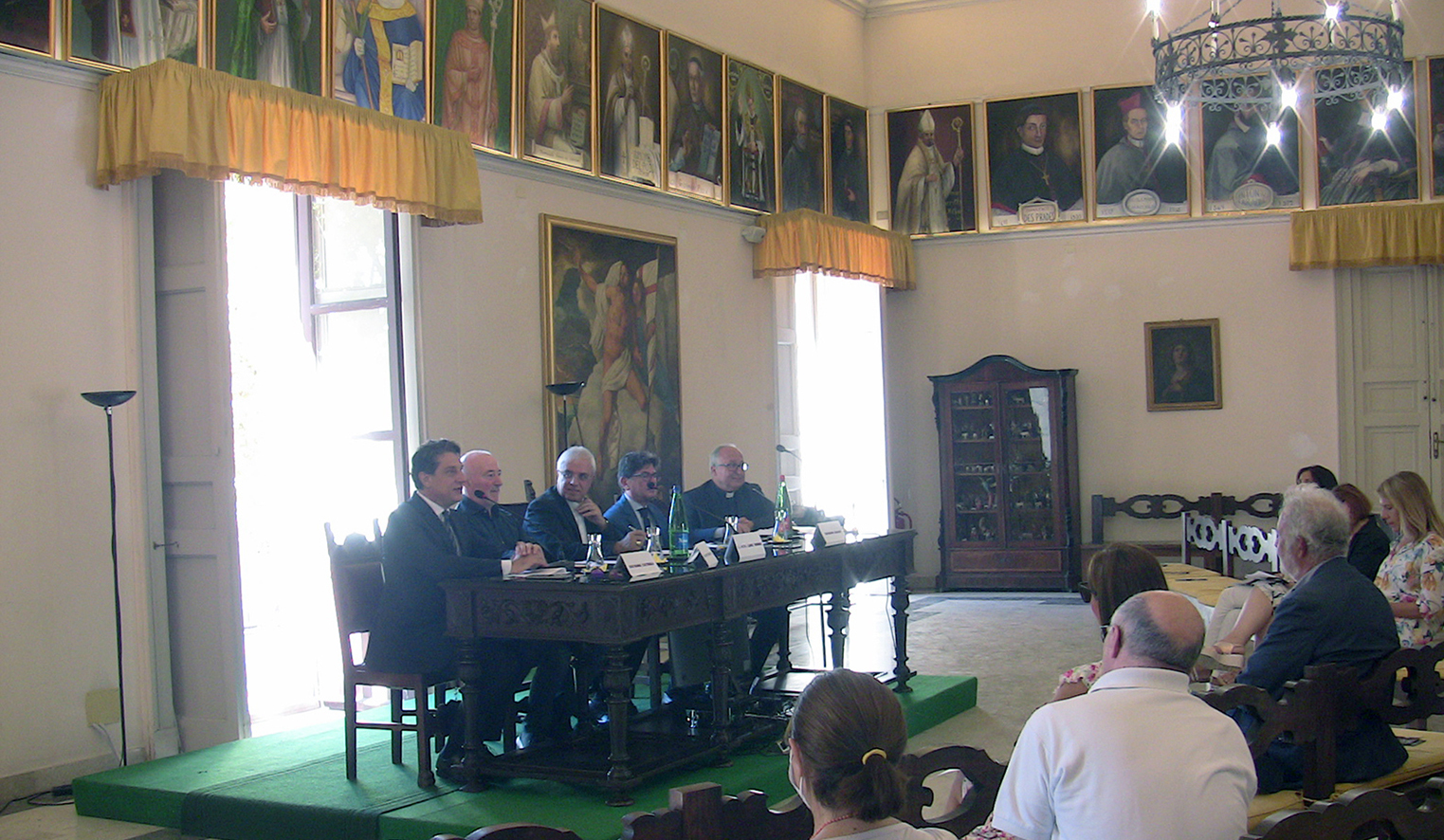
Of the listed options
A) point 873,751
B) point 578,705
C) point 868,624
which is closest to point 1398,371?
point 868,624

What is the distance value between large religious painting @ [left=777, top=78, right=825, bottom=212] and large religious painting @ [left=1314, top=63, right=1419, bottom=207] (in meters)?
5.04

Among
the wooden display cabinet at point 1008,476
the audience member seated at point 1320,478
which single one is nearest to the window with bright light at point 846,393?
the wooden display cabinet at point 1008,476

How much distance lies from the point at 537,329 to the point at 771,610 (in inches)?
111

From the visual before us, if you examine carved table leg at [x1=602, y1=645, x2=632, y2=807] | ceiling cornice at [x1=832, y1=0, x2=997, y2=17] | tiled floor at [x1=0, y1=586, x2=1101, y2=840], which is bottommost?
tiled floor at [x1=0, y1=586, x2=1101, y2=840]

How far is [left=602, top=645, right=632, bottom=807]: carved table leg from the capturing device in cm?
553

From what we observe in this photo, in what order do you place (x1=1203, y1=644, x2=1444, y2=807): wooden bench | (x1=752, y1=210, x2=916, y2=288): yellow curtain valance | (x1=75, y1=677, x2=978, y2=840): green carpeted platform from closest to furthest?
(x1=1203, y1=644, x2=1444, y2=807): wooden bench
(x1=75, y1=677, x2=978, y2=840): green carpeted platform
(x1=752, y1=210, x2=916, y2=288): yellow curtain valance

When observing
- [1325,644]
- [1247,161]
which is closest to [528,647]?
[1325,644]

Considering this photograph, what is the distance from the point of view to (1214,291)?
44.6ft

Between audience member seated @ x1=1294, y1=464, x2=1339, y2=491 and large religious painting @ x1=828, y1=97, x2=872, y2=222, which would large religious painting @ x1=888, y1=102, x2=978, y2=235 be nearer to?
large religious painting @ x1=828, y1=97, x2=872, y2=222

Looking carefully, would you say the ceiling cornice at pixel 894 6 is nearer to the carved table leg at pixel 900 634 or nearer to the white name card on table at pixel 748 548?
the carved table leg at pixel 900 634

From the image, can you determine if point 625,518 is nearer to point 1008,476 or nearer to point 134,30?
point 134,30

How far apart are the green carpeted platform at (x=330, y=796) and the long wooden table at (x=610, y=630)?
0.11 metres

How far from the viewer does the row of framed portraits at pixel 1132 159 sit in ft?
42.8

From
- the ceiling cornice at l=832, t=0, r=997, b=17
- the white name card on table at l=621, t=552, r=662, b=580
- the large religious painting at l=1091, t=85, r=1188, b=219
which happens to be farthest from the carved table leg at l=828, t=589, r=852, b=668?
the ceiling cornice at l=832, t=0, r=997, b=17
